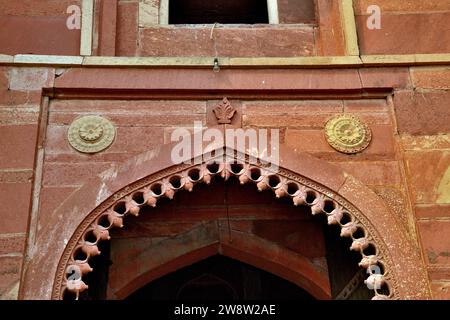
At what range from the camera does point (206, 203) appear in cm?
632

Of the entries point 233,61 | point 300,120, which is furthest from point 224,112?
point 300,120

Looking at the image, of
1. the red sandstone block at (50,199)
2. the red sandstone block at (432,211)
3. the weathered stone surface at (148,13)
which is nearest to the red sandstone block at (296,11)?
the weathered stone surface at (148,13)

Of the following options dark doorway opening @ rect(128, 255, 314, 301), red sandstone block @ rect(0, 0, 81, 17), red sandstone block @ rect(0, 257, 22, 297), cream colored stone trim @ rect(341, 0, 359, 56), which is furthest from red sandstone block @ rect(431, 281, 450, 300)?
red sandstone block @ rect(0, 0, 81, 17)

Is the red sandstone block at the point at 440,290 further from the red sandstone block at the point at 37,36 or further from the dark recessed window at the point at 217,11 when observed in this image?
the dark recessed window at the point at 217,11

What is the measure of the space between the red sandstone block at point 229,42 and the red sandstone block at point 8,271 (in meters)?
1.89

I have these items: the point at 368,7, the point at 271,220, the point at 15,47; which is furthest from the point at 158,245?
the point at 368,7

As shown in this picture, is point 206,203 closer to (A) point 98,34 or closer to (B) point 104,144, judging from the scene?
(B) point 104,144

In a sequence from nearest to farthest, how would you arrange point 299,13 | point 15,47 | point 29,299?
point 29,299
point 15,47
point 299,13

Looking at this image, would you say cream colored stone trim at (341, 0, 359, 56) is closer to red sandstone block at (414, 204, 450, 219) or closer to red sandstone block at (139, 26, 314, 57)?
red sandstone block at (139, 26, 314, 57)

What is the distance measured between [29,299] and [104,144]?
46.0 inches

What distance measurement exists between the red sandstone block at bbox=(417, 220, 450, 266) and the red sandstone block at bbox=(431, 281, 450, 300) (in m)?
0.13

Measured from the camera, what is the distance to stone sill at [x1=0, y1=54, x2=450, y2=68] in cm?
589

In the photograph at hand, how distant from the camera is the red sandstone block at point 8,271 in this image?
16.8ft

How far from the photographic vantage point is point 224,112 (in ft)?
19.1
